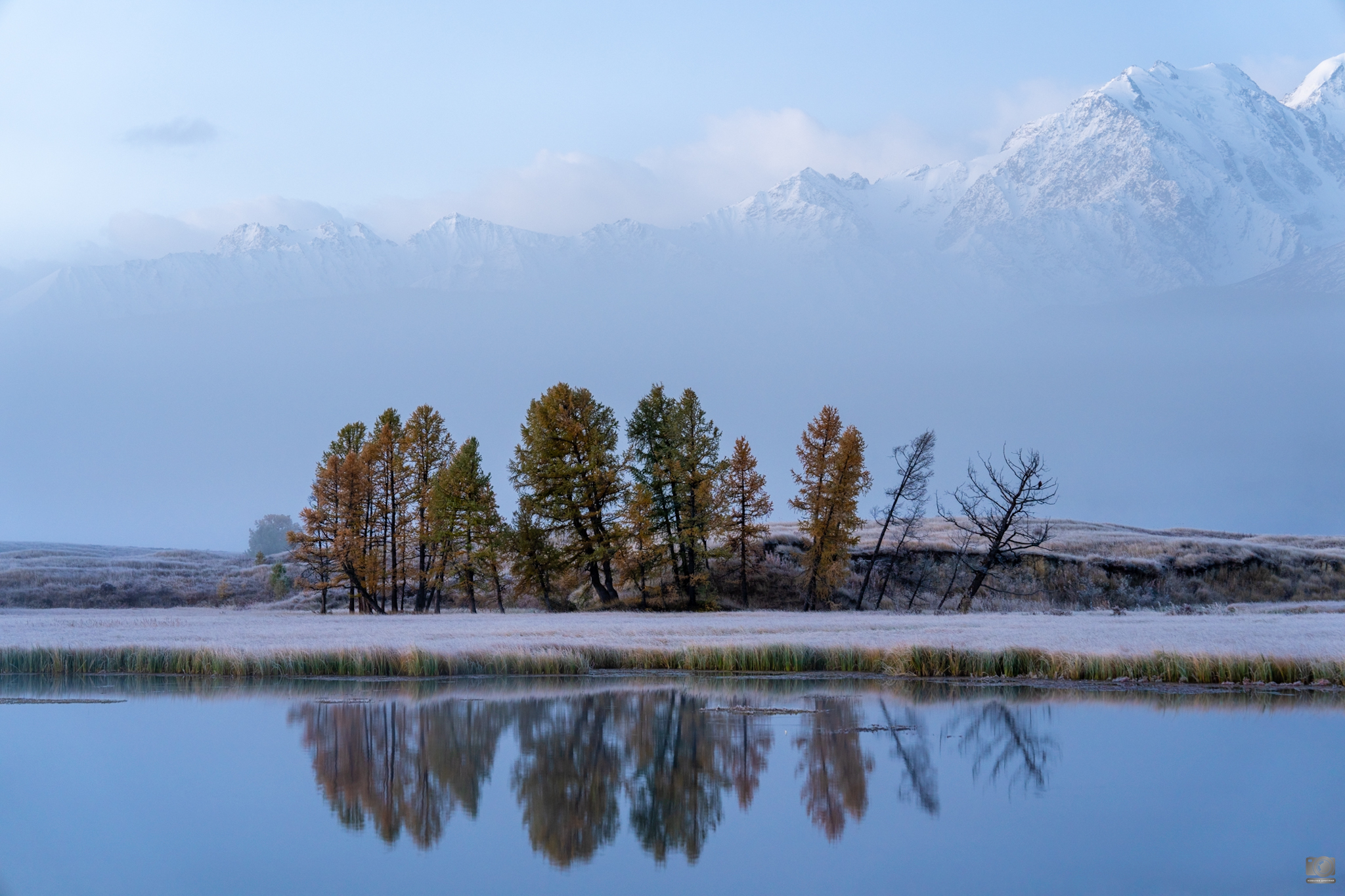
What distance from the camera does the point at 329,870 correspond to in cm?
1182

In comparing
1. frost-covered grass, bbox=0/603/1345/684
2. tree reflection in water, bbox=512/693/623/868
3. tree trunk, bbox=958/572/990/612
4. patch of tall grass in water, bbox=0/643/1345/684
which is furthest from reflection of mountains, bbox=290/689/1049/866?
tree trunk, bbox=958/572/990/612

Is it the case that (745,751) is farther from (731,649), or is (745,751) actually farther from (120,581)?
(120,581)

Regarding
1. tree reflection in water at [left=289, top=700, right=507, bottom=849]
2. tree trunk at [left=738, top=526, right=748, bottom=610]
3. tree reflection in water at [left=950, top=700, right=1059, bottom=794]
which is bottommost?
tree reflection in water at [left=950, top=700, right=1059, bottom=794]

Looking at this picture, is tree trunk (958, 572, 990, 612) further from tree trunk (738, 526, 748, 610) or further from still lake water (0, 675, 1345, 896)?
still lake water (0, 675, 1345, 896)

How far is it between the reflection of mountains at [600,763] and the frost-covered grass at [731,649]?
555cm

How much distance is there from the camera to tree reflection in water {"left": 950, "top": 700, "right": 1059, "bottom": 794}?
15.9 meters

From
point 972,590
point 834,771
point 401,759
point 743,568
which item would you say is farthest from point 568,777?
point 743,568

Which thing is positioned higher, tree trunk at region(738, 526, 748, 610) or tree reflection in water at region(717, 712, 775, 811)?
tree trunk at region(738, 526, 748, 610)

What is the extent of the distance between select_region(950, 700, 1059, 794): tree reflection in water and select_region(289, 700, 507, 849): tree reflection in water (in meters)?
7.50

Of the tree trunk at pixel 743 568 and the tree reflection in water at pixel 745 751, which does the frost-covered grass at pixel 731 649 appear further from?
the tree trunk at pixel 743 568

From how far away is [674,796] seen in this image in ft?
48.5

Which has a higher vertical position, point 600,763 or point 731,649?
point 731,649

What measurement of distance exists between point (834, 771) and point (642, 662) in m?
14.2

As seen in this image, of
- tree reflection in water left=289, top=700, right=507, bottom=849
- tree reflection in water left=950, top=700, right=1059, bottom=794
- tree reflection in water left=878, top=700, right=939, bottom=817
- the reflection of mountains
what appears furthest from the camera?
tree reflection in water left=950, top=700, right=1059, bottom=794
